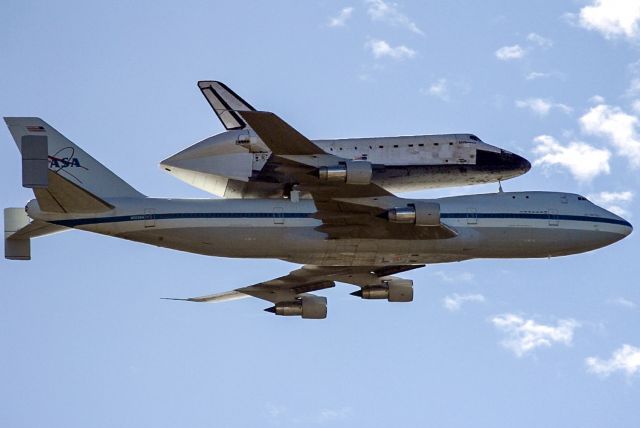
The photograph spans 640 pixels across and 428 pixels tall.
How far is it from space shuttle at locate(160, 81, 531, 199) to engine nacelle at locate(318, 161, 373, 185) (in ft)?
2.31

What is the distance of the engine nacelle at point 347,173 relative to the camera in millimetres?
70125

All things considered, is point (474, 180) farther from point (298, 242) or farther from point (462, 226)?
point (298, 242)

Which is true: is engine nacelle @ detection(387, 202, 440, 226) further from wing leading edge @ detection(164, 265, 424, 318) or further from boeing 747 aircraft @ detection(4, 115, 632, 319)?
wing leading edge @ detection(164, 265, 424, 318)

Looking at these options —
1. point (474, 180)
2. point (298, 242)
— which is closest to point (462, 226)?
point (474, 180)

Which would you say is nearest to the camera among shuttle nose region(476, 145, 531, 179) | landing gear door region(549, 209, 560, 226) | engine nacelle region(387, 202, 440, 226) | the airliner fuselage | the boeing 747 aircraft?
the boeing 747 aircraft

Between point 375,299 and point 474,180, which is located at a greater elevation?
point 474,180

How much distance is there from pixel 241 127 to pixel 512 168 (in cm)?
1175

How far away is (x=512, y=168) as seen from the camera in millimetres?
75438

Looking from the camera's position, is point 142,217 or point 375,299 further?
point 375,299

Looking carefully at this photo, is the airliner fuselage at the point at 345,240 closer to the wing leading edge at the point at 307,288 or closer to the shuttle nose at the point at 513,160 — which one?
the shuttle nose at the point at 513,160

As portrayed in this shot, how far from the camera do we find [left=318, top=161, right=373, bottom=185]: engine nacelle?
7012 centimetres

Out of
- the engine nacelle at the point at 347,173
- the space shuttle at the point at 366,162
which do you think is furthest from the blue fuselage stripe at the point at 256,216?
the engine nacelle at the point at 347,173

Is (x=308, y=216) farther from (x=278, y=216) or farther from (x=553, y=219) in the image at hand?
(x=553, y=219)

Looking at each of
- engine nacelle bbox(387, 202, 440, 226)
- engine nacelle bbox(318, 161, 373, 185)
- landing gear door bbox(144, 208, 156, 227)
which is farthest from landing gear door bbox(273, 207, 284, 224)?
landing gear door bbox(144, 208, 156, 227)
